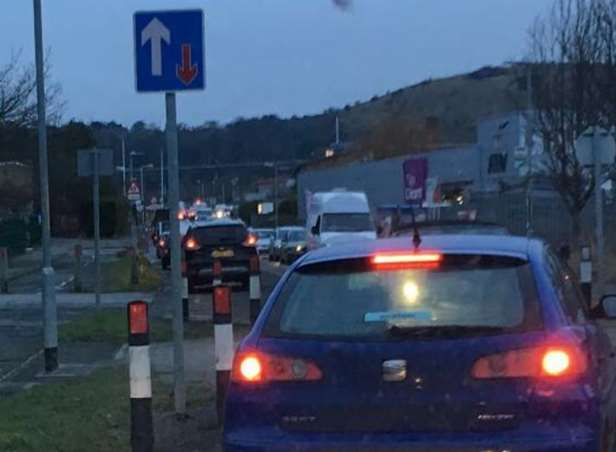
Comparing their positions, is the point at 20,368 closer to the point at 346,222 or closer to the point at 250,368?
the point at 250,368

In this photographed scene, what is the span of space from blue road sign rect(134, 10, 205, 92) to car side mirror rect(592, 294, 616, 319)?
4020mm

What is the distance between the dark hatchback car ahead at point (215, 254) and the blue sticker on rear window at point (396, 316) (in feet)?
73.0

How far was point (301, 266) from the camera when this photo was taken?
6.71m

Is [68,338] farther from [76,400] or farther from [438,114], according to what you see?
[438,114]

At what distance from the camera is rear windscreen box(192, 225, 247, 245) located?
28984 mm

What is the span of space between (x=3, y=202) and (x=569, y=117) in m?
29.9

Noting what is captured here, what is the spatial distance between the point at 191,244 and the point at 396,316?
23001 millimetres

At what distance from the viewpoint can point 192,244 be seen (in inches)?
1141

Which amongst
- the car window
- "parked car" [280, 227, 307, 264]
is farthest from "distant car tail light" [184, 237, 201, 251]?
"parked car" [280, 227, 307, 264]

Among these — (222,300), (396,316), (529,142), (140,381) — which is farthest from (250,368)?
(529,142)

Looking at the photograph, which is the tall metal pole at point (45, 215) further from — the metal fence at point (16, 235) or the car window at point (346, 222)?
the metal fence at point (16, 235)

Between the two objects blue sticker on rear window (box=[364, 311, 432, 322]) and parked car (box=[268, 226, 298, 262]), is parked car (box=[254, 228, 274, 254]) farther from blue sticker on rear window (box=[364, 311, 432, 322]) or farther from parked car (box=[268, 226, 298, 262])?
blue sticker on rear window (box=[364, 311, 432, 322])

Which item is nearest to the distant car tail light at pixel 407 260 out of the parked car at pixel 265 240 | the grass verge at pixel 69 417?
the grass verge at pixel 69 417

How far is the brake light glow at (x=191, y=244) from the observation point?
28859 mm
